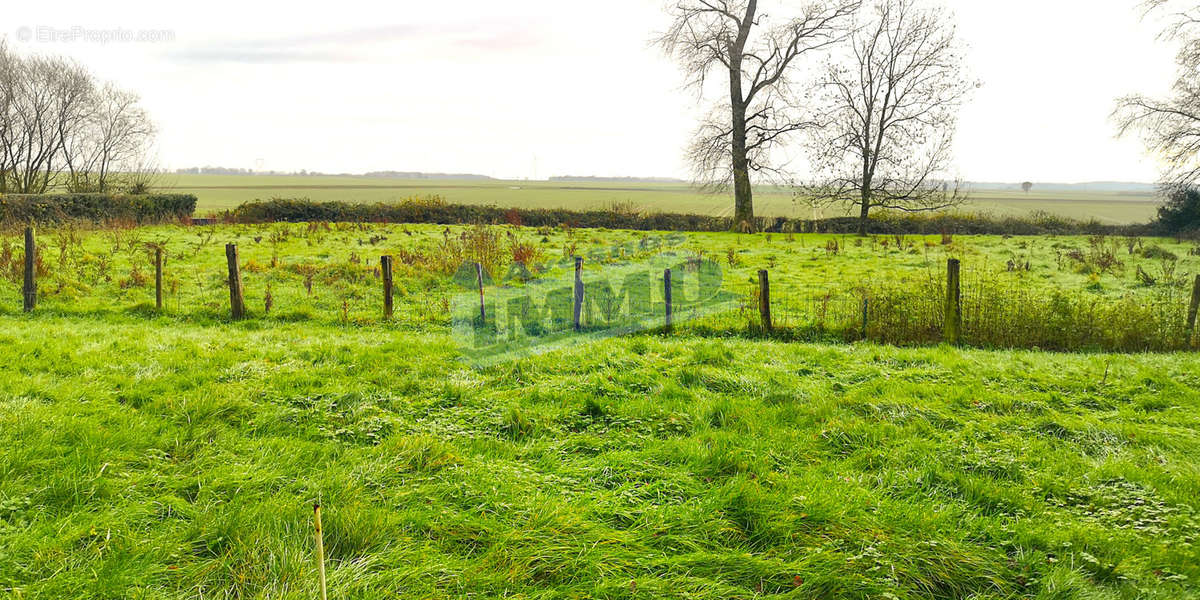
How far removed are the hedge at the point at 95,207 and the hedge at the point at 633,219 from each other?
2.45 m

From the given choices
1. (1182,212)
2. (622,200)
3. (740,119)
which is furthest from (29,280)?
(1182,212)

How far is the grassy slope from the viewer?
11.7ft

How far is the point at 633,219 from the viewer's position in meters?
32.1

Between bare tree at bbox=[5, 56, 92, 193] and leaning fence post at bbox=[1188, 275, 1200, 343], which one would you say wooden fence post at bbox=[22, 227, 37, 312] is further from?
bare tree at bbox=[5, 56, 92, 193]

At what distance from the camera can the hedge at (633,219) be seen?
1201 inches

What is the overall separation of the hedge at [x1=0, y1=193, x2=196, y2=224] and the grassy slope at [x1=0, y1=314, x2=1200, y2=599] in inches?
867

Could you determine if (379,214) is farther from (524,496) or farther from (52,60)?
(524,496)

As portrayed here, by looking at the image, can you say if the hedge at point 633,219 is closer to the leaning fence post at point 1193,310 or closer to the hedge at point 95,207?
the hedge at point 95,207

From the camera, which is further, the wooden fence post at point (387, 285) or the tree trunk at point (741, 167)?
the tree trunk at point (741, 167)

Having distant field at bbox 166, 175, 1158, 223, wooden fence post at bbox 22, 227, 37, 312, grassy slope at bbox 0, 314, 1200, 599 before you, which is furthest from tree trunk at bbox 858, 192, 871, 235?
wooden fence post at bbox 22, 227, 37, 312

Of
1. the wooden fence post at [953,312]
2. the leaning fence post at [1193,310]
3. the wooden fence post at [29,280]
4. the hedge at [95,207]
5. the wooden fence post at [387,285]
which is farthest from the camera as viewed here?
the hedge at [95,207]

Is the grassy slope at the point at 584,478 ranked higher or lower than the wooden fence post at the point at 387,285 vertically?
lower

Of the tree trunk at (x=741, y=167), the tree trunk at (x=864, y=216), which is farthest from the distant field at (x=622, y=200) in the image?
the tree trunk at (x=864, y=216)

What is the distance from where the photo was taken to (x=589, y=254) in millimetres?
21141
